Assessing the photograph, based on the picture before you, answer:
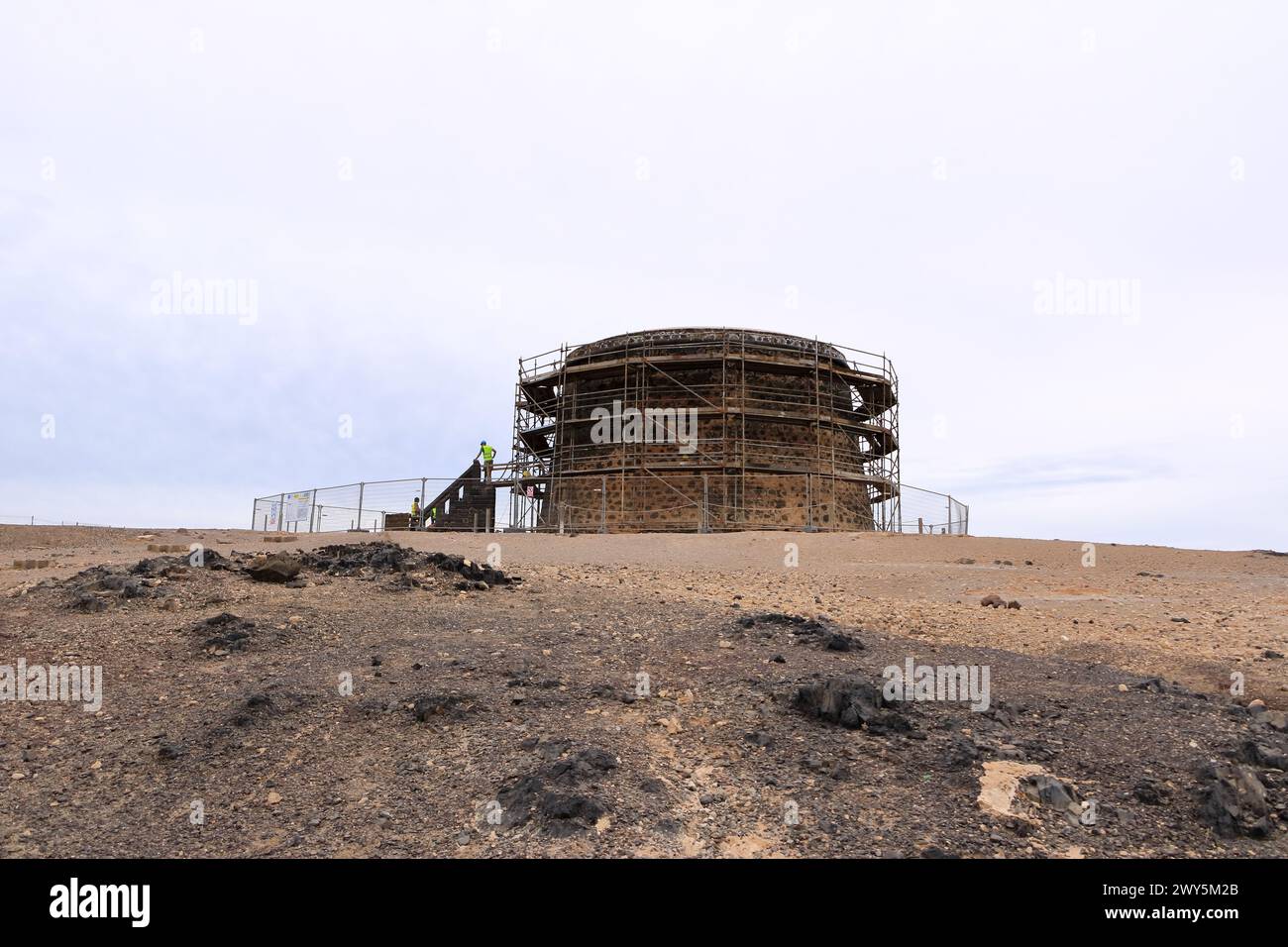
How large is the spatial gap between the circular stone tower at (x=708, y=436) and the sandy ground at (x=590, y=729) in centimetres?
1528

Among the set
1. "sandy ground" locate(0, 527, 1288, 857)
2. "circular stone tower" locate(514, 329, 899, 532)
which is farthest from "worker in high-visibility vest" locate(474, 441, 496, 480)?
"sandy ground" locate(0, 527, 1288, 857)

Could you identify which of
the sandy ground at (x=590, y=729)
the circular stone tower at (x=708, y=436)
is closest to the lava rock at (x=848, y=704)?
the sandy ground at (x=590, y=729)

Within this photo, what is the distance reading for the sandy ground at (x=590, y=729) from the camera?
13.3 ft

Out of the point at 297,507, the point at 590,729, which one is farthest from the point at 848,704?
the point at 297,507

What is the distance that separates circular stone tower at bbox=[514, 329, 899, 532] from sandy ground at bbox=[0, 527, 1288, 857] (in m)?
15.3

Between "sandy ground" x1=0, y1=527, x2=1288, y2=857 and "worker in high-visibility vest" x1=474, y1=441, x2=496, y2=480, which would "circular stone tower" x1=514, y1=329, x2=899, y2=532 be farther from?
"sandy ground" x1=0, y1=527, x2=1288, y2=857

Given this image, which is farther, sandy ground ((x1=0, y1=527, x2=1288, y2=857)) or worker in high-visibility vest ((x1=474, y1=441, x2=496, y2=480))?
worker in high-visibility vest ((x1=474, y1=441, x2=496, y2=480))

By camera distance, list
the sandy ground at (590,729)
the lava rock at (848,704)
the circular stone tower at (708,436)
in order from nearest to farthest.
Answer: the sandy ground at (590,729), the lava rock at (848,704), the circular stone tower at (708,436)

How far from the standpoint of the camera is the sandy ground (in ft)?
13.3

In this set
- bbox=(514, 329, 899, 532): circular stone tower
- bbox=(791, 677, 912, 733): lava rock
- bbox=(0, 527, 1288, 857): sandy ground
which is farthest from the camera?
bbox=(514, 329, 899, 532): circular stone tower

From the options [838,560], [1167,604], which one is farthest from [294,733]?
[838,560]

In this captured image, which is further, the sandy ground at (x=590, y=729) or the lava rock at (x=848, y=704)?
the lava rock at (x=848, y=704)

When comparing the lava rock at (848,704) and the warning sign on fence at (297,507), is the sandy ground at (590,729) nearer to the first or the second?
the lava rock at (848,704)

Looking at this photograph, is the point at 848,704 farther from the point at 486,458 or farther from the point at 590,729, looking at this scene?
the point at 486,458
